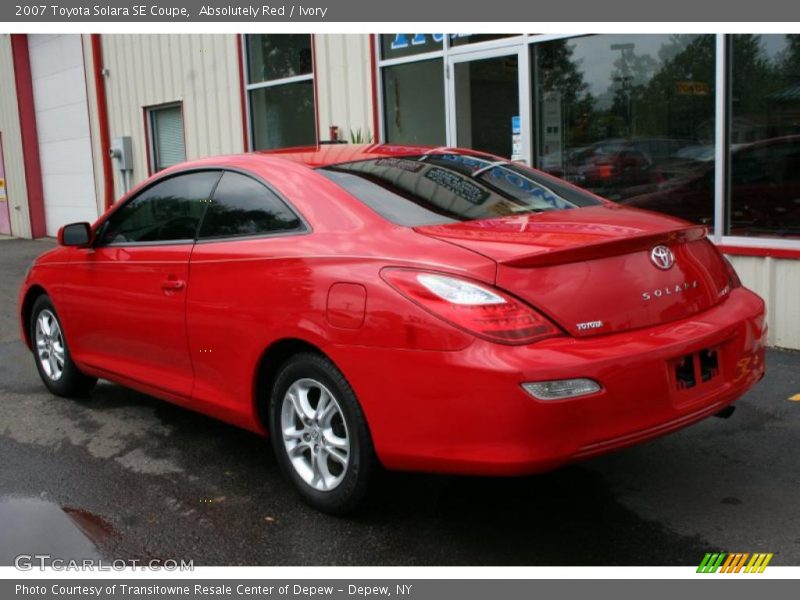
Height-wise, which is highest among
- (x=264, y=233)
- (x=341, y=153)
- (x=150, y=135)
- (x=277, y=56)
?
(x=277, y=56)

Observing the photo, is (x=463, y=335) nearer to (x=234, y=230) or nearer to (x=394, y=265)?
(x=394, y=265)

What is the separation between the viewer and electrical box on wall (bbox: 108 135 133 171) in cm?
1475

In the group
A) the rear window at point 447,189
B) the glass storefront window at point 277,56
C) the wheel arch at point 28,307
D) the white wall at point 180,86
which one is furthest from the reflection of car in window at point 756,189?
the white wall at point 180,86

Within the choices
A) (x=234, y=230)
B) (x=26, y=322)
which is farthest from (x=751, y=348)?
(x=26, y=322)

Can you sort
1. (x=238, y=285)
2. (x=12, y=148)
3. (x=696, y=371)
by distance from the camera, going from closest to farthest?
(x=696, y=371) → (x=238, y=285) → (x=12, y=148)

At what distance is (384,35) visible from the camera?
32.4 feet

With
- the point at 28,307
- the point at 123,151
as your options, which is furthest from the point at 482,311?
the point at 123,151

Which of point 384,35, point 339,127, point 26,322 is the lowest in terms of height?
point 26,322

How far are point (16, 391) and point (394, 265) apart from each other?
3898 millimetres

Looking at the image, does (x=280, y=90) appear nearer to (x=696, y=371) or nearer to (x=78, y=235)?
(x=78, y=235)

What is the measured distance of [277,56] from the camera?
37.8 feet

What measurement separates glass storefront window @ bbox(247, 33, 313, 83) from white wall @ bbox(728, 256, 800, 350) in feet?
20.7

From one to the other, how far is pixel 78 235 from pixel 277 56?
695cm

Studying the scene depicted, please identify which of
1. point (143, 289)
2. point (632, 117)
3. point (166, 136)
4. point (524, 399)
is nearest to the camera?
point (524, 399)
